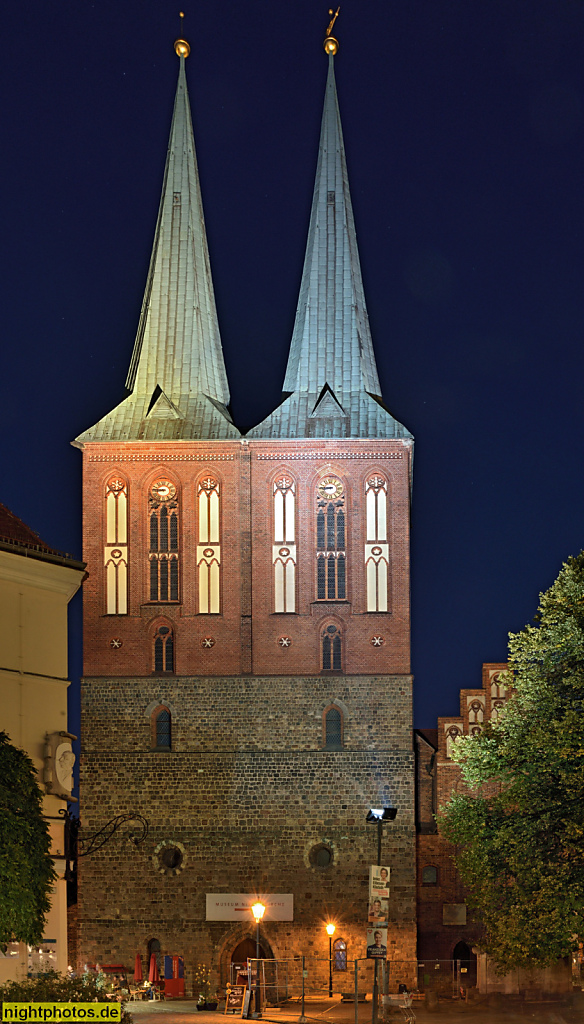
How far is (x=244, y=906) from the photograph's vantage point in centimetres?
5200

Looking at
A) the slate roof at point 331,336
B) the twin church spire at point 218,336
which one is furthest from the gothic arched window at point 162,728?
the slate roof at point 331,336

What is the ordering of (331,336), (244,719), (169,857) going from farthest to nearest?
(331,336) → (244,719) → (169,857)

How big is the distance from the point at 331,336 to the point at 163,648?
1227 cm

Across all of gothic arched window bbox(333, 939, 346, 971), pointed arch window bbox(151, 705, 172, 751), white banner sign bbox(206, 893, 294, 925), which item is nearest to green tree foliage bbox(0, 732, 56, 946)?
white banner sign bbox(206, 893, 294, 925)

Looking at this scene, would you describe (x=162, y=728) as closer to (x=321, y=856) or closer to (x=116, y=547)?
(x=116, y=547)

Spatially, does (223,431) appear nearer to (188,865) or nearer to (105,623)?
(105,623)

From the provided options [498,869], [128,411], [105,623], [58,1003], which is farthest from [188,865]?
[58,1003]

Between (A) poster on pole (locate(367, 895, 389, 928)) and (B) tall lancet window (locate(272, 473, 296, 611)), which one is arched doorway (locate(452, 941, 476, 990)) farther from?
(B) tall lancet window (locate(272, 473, 296, 611))

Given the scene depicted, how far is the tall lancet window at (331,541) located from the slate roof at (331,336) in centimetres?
190

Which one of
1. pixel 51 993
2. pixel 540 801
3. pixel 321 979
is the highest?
pixel 540 801

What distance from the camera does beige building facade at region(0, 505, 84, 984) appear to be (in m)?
40.5

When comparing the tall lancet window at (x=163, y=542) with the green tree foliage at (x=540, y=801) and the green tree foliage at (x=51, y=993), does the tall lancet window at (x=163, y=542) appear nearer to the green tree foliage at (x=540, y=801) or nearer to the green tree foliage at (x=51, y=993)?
the green tree foliage at (x=540, y=801)

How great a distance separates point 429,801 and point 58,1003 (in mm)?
34021

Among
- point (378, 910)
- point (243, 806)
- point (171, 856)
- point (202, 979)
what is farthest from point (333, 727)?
point (378, 910)
